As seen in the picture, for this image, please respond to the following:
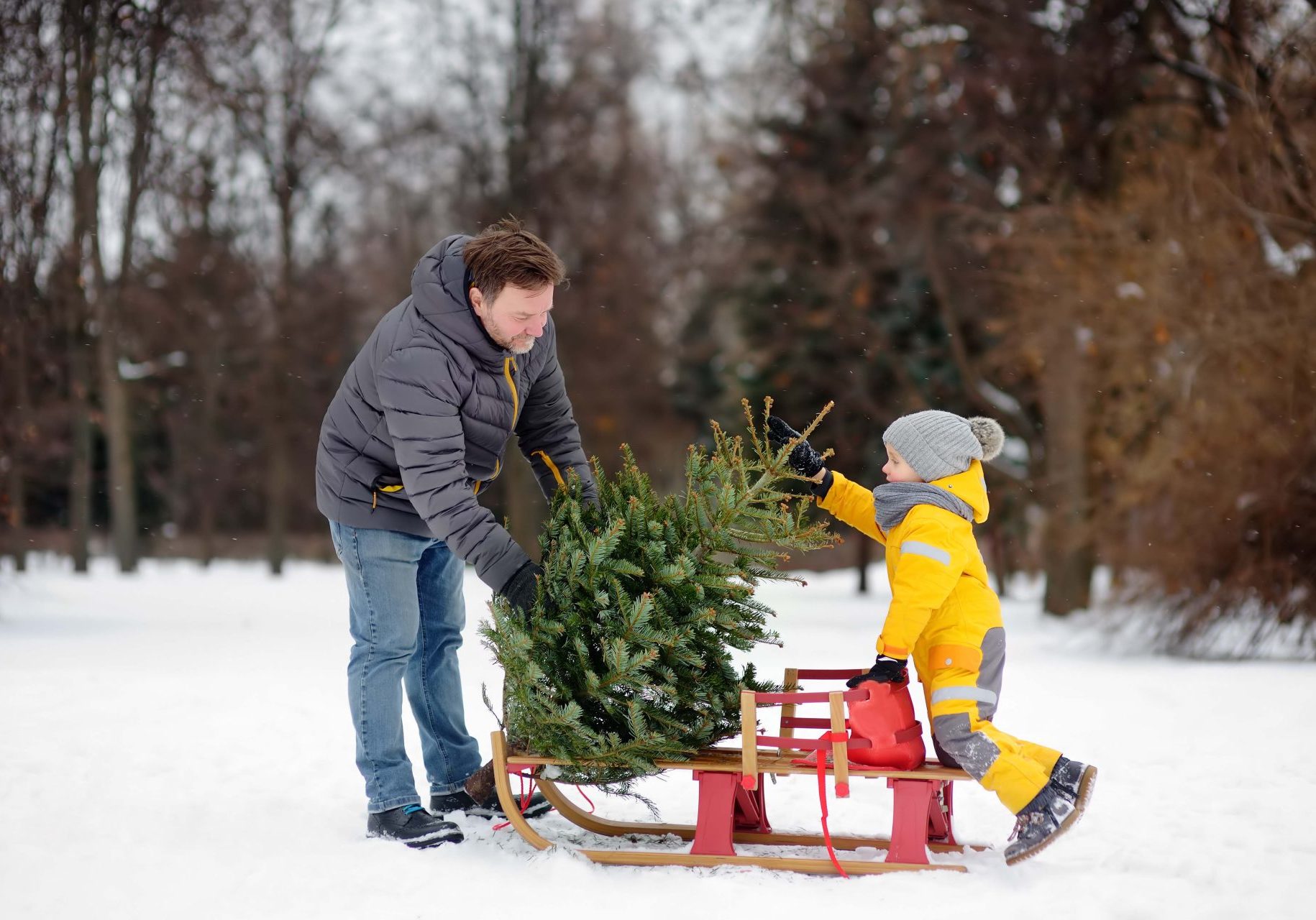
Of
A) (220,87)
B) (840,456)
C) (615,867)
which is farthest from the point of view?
(840,456)

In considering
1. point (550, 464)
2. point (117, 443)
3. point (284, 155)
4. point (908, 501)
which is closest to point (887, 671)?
point (908, 501)

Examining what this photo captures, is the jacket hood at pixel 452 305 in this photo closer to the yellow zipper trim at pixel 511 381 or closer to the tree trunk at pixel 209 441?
the yellow zipper trim at pixel 511 381

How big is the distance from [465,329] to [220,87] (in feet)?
33.0

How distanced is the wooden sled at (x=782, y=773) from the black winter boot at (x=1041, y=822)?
20cm

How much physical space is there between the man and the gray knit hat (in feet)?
3.48

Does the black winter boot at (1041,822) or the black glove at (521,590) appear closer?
the black winter boot at (1041,822)

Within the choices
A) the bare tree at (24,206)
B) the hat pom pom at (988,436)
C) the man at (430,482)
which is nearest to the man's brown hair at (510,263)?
the man at (430,482)

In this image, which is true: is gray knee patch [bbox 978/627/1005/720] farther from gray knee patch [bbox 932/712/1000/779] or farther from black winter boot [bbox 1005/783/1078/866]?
black winter boot [bbox 1005/783/1078/866]

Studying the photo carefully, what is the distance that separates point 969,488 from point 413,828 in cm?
209

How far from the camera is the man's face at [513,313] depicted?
372 cm

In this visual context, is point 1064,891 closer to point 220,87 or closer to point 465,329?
point 465,329

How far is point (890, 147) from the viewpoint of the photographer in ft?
52.8

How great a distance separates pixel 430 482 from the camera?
11.9 feet

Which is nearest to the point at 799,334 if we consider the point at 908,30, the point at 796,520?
the point at 908,30
